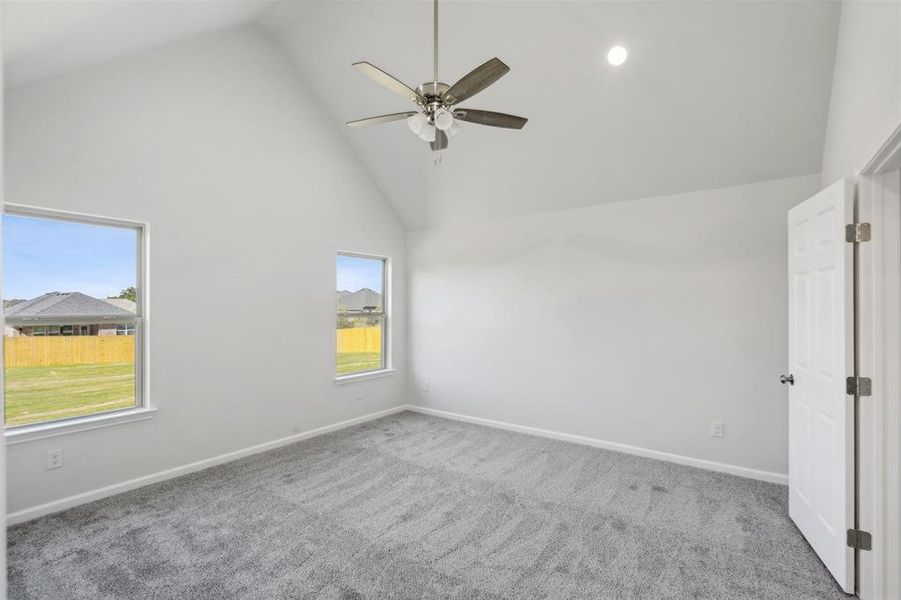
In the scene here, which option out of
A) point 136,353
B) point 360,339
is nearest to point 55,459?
point 136,353

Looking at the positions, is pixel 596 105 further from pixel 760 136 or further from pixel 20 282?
pixel 20 282

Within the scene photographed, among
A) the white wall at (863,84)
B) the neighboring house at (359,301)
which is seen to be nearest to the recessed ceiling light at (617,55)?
the white wall at (863,84)

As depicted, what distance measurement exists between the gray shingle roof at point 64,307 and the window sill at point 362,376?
203cm

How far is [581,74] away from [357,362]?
3.66 meters

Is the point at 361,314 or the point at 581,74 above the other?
the point at 581,74

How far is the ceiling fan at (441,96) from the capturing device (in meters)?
2.23

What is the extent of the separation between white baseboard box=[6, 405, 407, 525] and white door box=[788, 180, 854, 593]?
3.93 m

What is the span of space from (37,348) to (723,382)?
5078 millimetres

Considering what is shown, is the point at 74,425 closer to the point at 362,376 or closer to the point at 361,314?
the point at 362,376

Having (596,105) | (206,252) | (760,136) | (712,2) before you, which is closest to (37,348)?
(206,252)

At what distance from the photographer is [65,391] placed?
10.4 feet

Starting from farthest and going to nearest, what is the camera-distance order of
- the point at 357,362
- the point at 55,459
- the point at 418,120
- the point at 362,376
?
the point at 357,362 → the point at 362,376 → the point at 55,459 → the point at 418,120

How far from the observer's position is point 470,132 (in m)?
4.25

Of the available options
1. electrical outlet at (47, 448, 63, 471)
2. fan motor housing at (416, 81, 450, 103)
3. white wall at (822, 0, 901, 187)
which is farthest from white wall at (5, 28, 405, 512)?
white wall at (822, 0, 901, 187)
